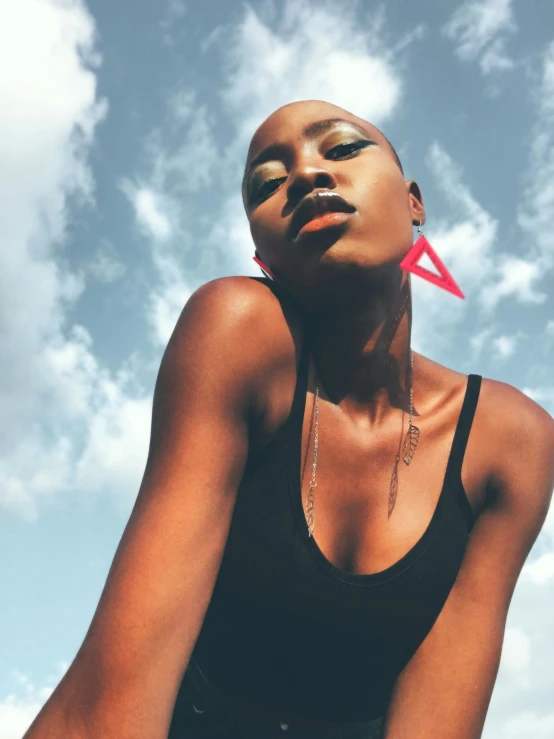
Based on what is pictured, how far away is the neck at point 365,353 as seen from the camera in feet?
8.75

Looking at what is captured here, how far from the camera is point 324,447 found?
2561 mm

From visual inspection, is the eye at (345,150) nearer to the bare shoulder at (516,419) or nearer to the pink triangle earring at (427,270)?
the pink triangle earring at (427,270)

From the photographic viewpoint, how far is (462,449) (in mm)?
2705

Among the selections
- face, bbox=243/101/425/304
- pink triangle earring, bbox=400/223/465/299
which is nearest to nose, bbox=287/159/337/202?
face, bbox=243/101/425/304

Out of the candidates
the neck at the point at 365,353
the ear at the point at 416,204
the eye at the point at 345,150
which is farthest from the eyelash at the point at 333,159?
the neck at the point at 365,353

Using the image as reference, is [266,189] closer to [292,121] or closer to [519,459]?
[292,121]

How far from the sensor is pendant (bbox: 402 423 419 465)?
2688mm

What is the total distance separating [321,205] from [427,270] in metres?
0.52

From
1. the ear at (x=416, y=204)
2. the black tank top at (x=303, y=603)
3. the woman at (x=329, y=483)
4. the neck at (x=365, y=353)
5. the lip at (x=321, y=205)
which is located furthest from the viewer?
the ear at (x=416, y=204)

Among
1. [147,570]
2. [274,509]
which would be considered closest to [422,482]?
[274,509]

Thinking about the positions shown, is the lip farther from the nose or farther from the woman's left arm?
the woman's left arm

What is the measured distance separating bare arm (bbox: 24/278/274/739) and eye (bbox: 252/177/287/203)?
64cm

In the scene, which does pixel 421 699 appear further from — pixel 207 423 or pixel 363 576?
pixel 207 423

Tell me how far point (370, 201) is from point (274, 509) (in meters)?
1.22
